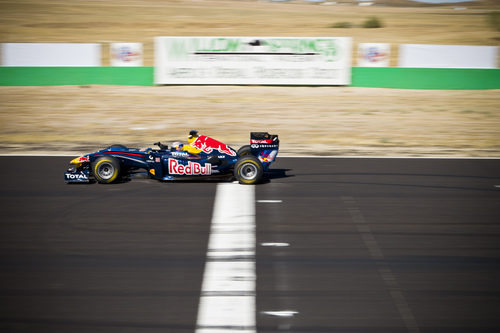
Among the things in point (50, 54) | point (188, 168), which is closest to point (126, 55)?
point (50, 54)

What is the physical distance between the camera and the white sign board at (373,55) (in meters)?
27.1

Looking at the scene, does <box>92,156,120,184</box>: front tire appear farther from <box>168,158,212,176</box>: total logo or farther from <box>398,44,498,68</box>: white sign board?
<box>398,44,498,68</box>: white sign board

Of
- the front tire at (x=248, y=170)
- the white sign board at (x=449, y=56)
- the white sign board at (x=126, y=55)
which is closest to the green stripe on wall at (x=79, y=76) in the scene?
the white sign board at (x=126, y=55)

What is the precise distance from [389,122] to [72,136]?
1106 centimetres

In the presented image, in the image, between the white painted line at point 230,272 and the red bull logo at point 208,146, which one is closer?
the white painted line at point 230,272

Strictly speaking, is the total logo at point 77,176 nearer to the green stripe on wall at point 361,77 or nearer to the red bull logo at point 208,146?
the red bull logo at point 208,146

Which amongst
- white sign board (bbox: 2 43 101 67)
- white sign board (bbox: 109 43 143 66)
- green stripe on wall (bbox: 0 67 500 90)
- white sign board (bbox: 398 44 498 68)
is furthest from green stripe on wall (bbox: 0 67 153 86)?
white sign board (bbox: 398 44 498 68)

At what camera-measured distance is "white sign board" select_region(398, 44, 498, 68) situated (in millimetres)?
26594

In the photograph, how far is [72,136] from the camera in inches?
687

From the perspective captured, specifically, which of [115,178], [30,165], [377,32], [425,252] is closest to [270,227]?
[425,252]

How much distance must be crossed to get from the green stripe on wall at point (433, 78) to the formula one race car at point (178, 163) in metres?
15.4

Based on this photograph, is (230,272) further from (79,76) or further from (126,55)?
(126,55)

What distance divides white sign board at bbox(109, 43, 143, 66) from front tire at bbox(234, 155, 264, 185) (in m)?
17.6

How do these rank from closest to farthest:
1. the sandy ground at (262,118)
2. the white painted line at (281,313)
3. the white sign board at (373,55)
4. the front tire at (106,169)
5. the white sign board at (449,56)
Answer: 1. the white painted line at (281,313)
2. the front tire at (106,169)
3. the sandy ground at (262,118)
4. the white sign board at (449,56)
5. the white sign board at (373,55)
